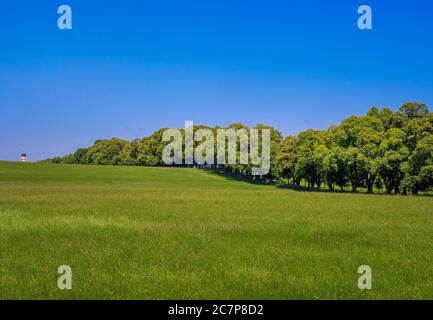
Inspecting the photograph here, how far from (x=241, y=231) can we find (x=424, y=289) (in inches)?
479

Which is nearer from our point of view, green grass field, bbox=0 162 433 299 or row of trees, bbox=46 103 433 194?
green grass field, bbox=0 162 433 299

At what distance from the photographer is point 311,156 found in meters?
83.4

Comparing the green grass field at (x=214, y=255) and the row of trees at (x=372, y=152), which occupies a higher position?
the row of trees at (x=372, y=152)

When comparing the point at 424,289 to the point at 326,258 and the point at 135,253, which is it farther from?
the point at 135,253

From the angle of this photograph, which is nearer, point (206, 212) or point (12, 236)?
point (12, 236)

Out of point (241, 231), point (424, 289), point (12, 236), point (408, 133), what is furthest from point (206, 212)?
point (408, 133)

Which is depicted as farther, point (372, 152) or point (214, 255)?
point (372, 152)

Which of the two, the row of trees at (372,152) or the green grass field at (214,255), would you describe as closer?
the green grass field at (214,255)

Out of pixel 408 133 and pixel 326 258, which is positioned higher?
pixel 408 133

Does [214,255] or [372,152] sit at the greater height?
[372,152]

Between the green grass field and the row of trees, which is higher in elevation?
the row of trees

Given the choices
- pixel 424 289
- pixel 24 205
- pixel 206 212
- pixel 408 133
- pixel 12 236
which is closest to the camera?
pixel 424 289

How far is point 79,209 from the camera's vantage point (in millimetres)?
33875
